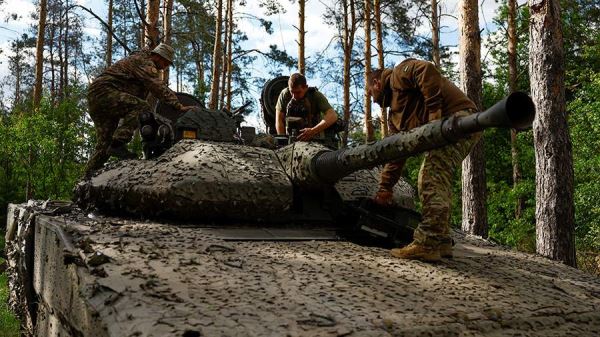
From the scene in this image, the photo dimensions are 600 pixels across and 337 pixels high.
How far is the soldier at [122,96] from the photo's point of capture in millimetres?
5820

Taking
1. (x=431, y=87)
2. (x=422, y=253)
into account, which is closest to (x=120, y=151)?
(x=431, y=87)

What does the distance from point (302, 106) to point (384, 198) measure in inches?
76.2

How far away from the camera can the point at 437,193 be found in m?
3.70

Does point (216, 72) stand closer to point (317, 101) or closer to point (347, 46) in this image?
point (347, 46)

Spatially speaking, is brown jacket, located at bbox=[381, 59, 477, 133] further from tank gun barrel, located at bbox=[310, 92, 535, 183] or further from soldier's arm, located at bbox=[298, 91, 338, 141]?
soldier's arm, located at bbox=[298, 91, 338, 141]

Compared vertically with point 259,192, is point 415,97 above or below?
above

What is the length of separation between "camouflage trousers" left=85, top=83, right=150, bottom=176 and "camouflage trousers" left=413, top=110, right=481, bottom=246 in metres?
3.27

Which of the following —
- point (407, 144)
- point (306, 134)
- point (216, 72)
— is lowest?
point (407, 144)

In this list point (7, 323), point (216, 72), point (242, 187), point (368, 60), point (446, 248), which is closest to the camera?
point (446, 248)

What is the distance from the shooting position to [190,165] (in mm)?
4242

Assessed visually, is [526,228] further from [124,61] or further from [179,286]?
[179,286]

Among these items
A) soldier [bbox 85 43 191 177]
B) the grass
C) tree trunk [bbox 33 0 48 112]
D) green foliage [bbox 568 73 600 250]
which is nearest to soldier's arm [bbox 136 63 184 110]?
soldier [bbox 85 43 191 177]

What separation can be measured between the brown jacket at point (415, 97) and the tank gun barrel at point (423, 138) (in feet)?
2.20

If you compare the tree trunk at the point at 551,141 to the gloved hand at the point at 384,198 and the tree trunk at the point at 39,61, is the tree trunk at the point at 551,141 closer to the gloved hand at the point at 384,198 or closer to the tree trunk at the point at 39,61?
the gloved hand at the point at 384,198
